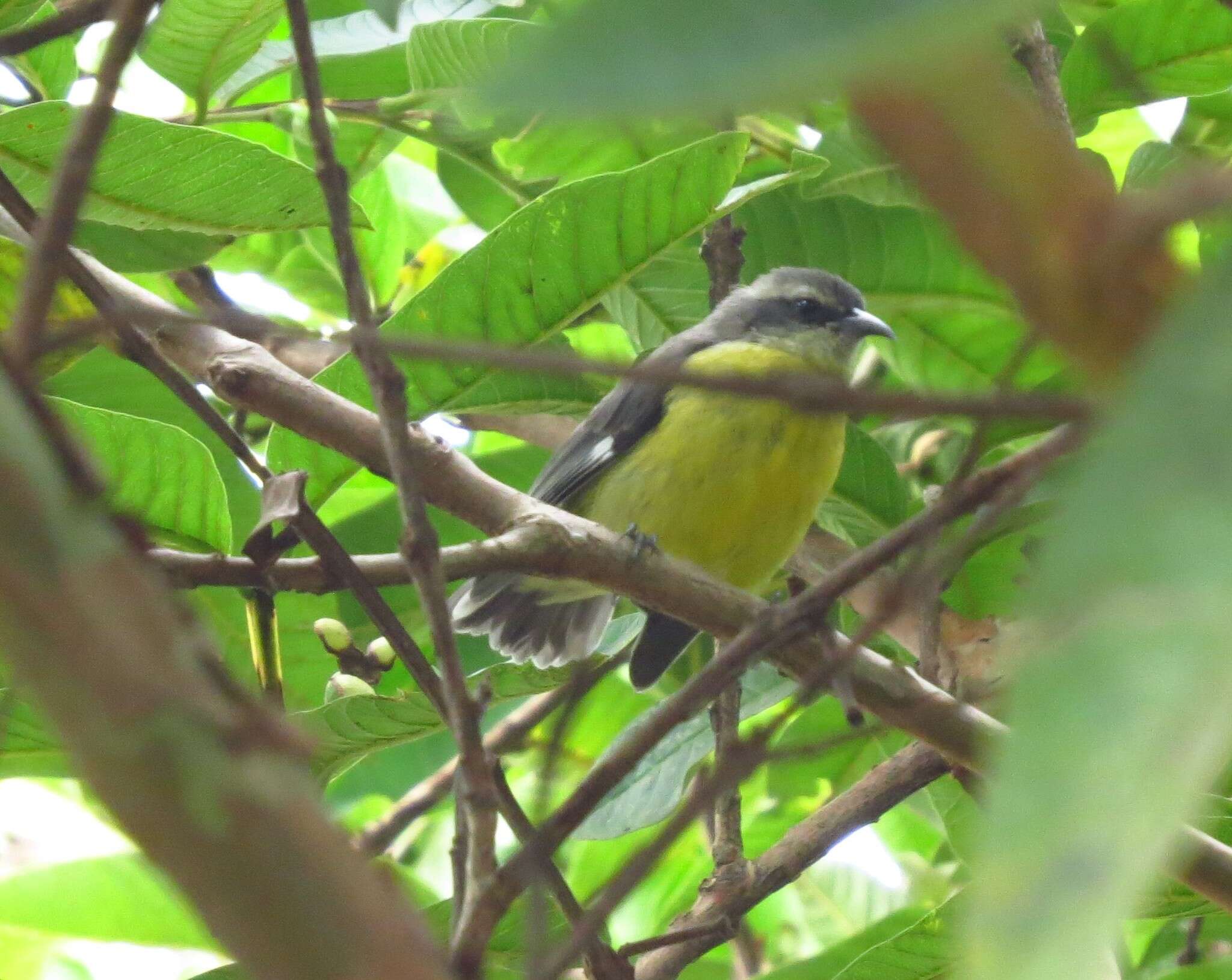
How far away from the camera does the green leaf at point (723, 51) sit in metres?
0.70

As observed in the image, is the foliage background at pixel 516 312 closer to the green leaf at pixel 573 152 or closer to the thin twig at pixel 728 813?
the green leaf at pixel 573 152

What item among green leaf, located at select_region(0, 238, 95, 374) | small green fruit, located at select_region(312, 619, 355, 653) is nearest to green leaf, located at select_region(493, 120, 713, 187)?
green leaf, located at select_region(0, 238, 95, 374)

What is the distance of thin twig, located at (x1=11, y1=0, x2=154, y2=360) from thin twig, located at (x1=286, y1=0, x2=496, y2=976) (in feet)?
0.72

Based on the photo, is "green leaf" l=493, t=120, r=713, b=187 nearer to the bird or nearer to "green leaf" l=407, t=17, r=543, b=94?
"green leaf" l=407, t=17, r=543, b=94

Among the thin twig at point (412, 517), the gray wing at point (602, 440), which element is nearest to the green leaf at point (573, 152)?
the gray wing at point (602, 440)

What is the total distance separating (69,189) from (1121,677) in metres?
0.93

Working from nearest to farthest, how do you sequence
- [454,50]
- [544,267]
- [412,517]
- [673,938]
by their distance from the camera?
1. [412,517]
2. [673,938]
3. [544,267]
4. [454,50]

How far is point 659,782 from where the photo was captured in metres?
3.36

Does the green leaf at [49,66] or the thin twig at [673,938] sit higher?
the green leaf at [49,66]

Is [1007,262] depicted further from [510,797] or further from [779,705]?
[779,705]

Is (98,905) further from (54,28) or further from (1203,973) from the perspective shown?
(1203,973)

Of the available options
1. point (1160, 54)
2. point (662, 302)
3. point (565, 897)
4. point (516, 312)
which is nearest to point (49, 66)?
point (516, 312)

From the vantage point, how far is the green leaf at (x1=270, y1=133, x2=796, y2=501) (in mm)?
2770

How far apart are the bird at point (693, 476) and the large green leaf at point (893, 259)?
21 cm
